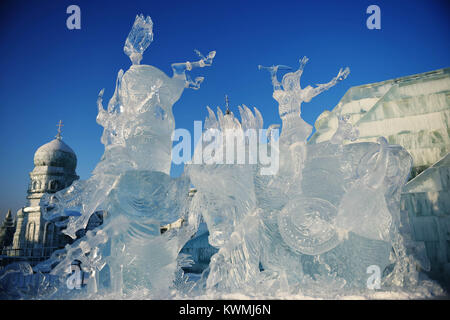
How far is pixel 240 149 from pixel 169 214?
1.51m

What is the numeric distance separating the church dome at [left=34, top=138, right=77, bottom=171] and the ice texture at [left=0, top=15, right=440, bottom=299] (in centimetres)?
1936

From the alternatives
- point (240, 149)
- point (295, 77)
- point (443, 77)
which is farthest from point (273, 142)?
point (443, 77)

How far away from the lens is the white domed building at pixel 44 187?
65.1 ft

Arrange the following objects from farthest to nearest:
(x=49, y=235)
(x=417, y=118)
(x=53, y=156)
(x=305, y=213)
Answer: (x=53, y=156)
(x=49, y=235)
(x=417, y=118)
(x=305, y=213)

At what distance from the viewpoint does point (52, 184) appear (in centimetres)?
2106

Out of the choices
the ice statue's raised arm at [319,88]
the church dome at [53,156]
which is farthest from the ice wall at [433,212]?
the church dome at [53,156]

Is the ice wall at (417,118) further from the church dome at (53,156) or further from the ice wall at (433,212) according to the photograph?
the church dome at (53,156)

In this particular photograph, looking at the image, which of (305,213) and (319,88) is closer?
(305,213)

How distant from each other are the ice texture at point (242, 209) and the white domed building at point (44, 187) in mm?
18248

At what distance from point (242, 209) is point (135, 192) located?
164 centimetres

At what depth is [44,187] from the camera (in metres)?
21.2

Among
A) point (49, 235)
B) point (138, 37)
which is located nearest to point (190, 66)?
point (138, 37)

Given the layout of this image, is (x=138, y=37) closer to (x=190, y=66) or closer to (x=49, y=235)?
(x=190, y=66)
